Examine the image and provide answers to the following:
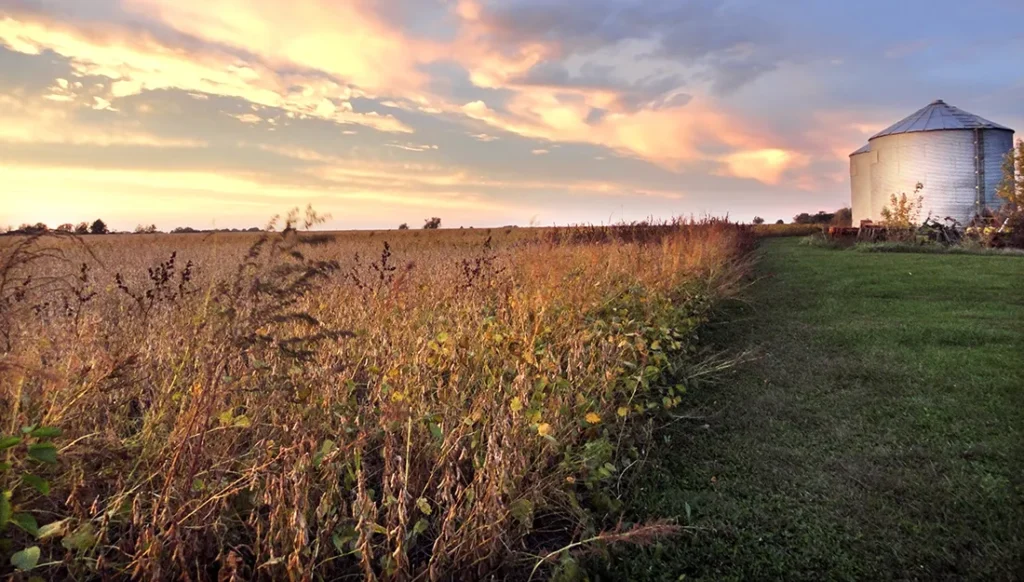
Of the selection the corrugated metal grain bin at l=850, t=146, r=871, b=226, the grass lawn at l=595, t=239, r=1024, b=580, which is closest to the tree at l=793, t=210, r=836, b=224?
the corrugated metal grain bin at l=850, t=146, r=871, b=226

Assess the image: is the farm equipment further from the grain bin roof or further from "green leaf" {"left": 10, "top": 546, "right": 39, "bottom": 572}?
"green leaf" {"left": 10, "top": 546, "right": 39, "bottom": 572}

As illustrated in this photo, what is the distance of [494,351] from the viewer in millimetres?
3832

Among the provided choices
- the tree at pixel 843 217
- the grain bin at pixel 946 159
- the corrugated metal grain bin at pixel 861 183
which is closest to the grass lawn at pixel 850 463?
the grain bin at pixel 946 159

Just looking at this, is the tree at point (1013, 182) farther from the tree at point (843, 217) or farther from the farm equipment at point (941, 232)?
the tree at point (843, 217)

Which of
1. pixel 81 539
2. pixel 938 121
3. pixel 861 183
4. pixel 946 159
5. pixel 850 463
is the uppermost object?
pixel 938 121

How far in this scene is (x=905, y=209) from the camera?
72.9 feet

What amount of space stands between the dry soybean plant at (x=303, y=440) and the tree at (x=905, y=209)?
2167 cm

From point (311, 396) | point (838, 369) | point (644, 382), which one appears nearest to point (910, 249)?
point (838, 369)

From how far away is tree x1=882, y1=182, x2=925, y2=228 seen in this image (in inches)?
872

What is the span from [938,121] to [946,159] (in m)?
1.53

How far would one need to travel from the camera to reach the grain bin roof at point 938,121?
74.4 feet

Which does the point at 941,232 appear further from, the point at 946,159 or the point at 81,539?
the point at 81,539

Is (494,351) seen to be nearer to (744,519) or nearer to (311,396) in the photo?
(311,396)

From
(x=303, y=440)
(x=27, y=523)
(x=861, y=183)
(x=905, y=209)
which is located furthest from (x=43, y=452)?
(x=861, y=183)
